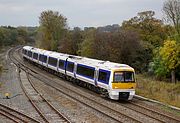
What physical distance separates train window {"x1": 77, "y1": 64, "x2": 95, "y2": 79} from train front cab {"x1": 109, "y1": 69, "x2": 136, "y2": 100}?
13.0ft

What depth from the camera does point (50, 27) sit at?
8675 centimetres

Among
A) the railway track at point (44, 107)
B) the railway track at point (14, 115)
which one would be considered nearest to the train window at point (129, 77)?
the railway track at point (44, 107)

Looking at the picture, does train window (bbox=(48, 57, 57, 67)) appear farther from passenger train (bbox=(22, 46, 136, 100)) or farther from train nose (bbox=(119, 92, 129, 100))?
train nose (bbox=(119, 92, 129, 100))

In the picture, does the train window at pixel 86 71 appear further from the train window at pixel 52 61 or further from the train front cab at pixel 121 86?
the train window at pixel 52 61

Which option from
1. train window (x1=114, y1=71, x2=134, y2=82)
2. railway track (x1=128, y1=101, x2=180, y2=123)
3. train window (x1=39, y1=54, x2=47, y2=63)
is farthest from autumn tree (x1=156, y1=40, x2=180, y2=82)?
railway track (x1=128, y1=101, x2=180, y2=123)

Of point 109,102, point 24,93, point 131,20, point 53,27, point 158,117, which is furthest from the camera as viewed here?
point 53,27

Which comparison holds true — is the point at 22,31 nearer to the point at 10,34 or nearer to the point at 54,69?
the point at 10,34

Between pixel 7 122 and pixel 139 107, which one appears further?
pixel 139 107

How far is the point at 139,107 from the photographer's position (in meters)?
24.1

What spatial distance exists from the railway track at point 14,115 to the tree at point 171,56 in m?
27.0

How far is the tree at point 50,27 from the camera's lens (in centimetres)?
8556

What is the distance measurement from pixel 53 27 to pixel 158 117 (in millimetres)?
67767

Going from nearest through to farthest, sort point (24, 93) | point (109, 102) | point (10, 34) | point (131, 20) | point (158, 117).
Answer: point (158, 117) → point (109, 102) → point (24, 93) → point (131, 20) → point (10, 34)

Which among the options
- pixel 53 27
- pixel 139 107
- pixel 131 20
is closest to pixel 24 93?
pixel 139 107
